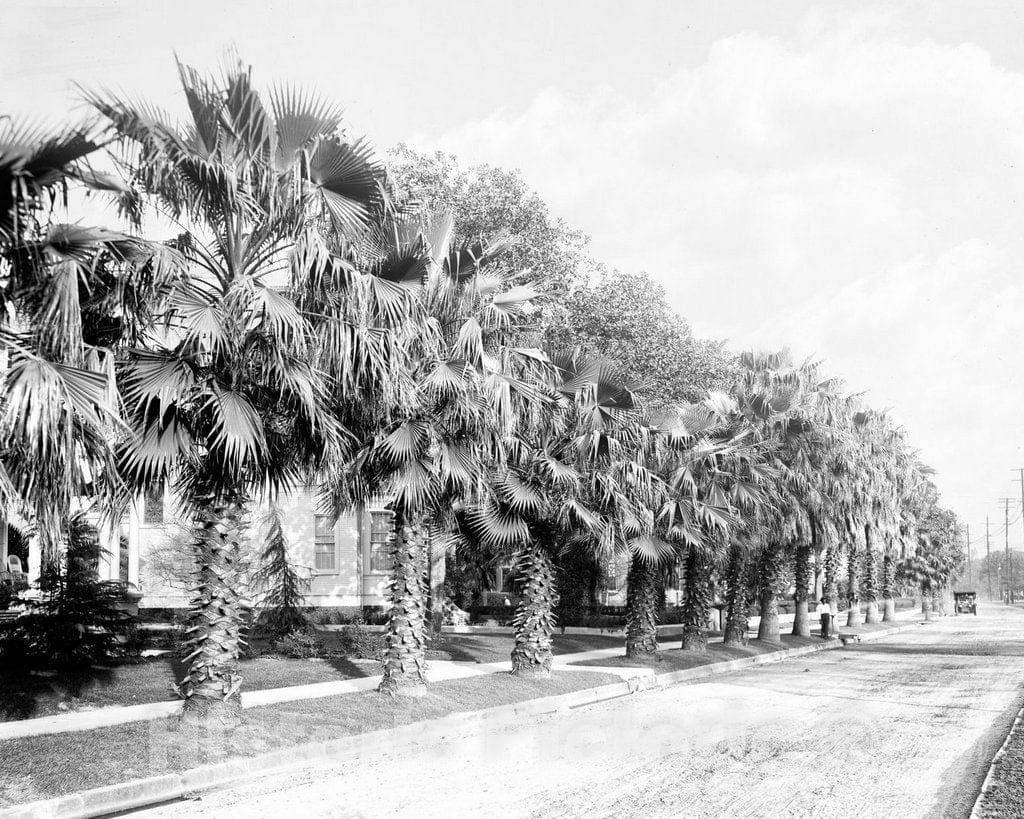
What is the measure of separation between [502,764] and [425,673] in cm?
436

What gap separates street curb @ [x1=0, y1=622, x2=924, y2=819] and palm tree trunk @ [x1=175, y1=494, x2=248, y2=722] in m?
1.01

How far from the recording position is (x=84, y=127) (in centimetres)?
731

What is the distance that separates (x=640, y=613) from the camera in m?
21.9

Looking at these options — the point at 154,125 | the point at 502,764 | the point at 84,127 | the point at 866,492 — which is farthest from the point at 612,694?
the point at 866,492

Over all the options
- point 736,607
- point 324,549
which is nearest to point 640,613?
point 736,607

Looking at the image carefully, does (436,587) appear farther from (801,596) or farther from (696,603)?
(801,596)

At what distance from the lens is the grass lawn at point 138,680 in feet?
43.7

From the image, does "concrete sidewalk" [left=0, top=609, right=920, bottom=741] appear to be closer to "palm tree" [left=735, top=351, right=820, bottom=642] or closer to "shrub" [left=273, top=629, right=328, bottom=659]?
"shrub" [left=273, top=629, right=328, bottom=659]

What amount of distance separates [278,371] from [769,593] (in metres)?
23.3

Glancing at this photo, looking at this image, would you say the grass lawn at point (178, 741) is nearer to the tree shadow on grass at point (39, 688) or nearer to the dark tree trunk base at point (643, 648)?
the tree shadow on grass at point (39, 688)

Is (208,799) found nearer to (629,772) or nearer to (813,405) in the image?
(629,772)

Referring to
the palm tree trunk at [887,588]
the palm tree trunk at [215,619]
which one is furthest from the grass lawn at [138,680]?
the palm tree trunk at [887,588]

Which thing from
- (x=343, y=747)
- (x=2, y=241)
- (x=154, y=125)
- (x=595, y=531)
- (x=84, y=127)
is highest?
(x=154, y=125)

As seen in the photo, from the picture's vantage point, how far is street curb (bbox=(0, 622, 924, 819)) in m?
8.23
